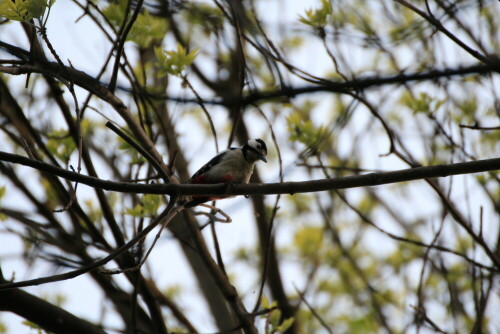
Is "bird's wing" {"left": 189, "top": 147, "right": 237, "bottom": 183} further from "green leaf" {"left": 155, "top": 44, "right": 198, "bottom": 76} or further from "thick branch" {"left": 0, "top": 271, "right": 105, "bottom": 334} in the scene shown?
"thick branch" {"left": 0, "top": 271, "right": 105, "bottom": 334}

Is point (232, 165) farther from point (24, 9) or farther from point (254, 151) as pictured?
point (24, 9)

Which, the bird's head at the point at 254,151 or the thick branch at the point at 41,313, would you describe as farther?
the bird's head at the point at 254,151

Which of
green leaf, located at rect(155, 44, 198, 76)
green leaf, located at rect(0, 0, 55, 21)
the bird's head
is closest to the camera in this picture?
green leaf, located at rect(0, 0, 55, 21)

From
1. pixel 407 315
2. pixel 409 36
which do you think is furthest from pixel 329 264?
pixel 409 36

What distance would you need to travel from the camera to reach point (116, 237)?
435 cm

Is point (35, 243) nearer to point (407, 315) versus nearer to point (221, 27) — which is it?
point (221, 27)

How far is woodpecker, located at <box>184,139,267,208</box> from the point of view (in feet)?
17.7

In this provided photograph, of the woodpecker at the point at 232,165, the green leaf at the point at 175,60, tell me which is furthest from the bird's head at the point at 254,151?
the green leaf at the point at 175,60

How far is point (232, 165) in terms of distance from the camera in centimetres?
549

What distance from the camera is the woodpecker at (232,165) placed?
5402mm

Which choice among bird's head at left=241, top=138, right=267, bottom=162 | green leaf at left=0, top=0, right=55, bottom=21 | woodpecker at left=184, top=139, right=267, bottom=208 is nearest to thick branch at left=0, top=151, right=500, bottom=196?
green leaf at left=0, top=0, right=55, bottom=21

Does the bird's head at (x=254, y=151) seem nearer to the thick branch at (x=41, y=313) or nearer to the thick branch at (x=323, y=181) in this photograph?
the thick branch at (x=323, y=181)

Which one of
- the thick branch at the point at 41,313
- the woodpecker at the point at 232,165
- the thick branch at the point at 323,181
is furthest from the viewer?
the woodpecker at the point at 232,165

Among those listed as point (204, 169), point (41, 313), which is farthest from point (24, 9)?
point (204, 169)
